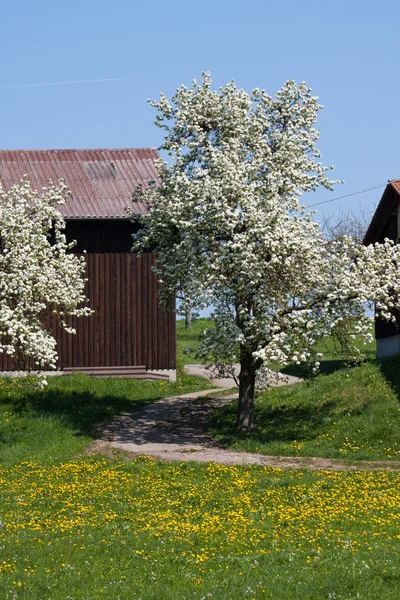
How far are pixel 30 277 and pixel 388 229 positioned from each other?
2047 cm

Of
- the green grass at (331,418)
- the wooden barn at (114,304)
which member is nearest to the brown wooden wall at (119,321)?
the wooden barn at (114,304)

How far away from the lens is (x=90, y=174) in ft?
151

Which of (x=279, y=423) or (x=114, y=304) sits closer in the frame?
(x=279, y=423)

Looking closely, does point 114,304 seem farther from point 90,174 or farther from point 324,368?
point 324,368

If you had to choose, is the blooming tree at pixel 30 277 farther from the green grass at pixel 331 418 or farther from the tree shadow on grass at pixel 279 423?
the green grass at pixel 331 418

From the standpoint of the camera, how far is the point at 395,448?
30.6 metres

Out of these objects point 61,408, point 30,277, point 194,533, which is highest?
point 30,277

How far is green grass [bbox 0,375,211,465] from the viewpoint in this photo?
32.0m

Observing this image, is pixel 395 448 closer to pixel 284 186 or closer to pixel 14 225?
pixel 284 186

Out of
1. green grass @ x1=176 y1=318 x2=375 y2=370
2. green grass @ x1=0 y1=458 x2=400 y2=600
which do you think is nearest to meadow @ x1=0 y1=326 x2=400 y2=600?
green grass @ x1=0 y1=458 x2=400 y2=600

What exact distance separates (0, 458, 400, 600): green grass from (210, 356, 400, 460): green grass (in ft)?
10.9

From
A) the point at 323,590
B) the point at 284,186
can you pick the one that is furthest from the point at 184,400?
the point at 323,590

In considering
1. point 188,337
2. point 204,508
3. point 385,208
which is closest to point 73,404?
point 204,508

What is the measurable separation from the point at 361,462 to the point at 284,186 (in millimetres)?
10370
